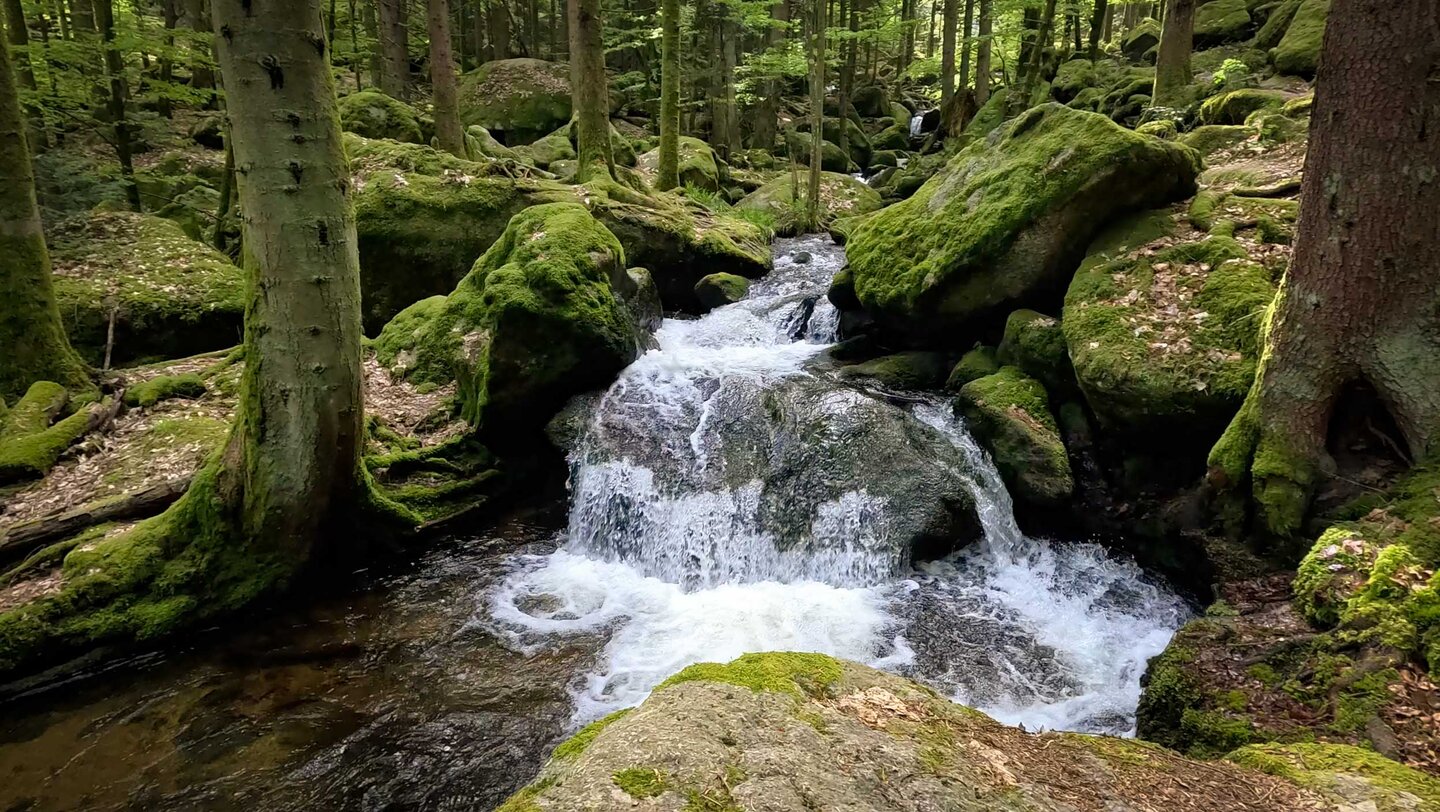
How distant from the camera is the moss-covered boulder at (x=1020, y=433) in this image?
6.93m

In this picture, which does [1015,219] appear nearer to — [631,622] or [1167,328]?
[1167,328]

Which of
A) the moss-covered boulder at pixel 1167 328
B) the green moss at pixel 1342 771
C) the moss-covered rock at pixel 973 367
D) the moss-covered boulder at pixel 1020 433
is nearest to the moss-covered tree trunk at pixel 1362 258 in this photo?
the moss-covered boulder at pixel 1167 328

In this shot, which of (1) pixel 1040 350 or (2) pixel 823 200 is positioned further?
(2) pixel 823 200

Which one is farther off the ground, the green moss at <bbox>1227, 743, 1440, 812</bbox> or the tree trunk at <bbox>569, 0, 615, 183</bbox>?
the tree trunk at <bbox>569, 0, 615, 183</bbox>

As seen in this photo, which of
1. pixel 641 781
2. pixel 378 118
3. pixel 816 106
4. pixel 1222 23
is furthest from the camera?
pixel 1222 23

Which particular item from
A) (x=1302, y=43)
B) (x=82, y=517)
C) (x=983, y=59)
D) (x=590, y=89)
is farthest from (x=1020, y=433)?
(x=983, y=59)

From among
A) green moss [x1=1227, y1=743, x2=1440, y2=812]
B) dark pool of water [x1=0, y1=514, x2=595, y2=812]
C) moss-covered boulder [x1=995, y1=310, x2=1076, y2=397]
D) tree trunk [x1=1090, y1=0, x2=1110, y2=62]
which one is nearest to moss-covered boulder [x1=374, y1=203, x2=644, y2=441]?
dark pool of water [x1=0, y1=514, x2=595, y2=812]

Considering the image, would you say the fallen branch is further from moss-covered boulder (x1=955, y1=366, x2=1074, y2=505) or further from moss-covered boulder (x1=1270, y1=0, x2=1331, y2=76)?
moss-covered boulder (x1=1270, y1=0, x2=1331, y2=76)

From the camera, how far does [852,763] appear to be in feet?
7.68

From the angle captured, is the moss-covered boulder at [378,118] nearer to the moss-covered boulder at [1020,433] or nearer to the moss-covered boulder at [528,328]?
the moss-covered boulder at [528,328]

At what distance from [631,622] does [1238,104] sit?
11073 mm

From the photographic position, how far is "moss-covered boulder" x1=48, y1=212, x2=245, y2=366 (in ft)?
27.3

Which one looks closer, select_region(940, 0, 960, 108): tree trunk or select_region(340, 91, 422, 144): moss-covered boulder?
select_region(340, 91, 422, 144): moss-covered boulder

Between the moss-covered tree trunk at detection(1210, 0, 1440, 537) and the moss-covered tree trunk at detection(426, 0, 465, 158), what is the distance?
463 inches
